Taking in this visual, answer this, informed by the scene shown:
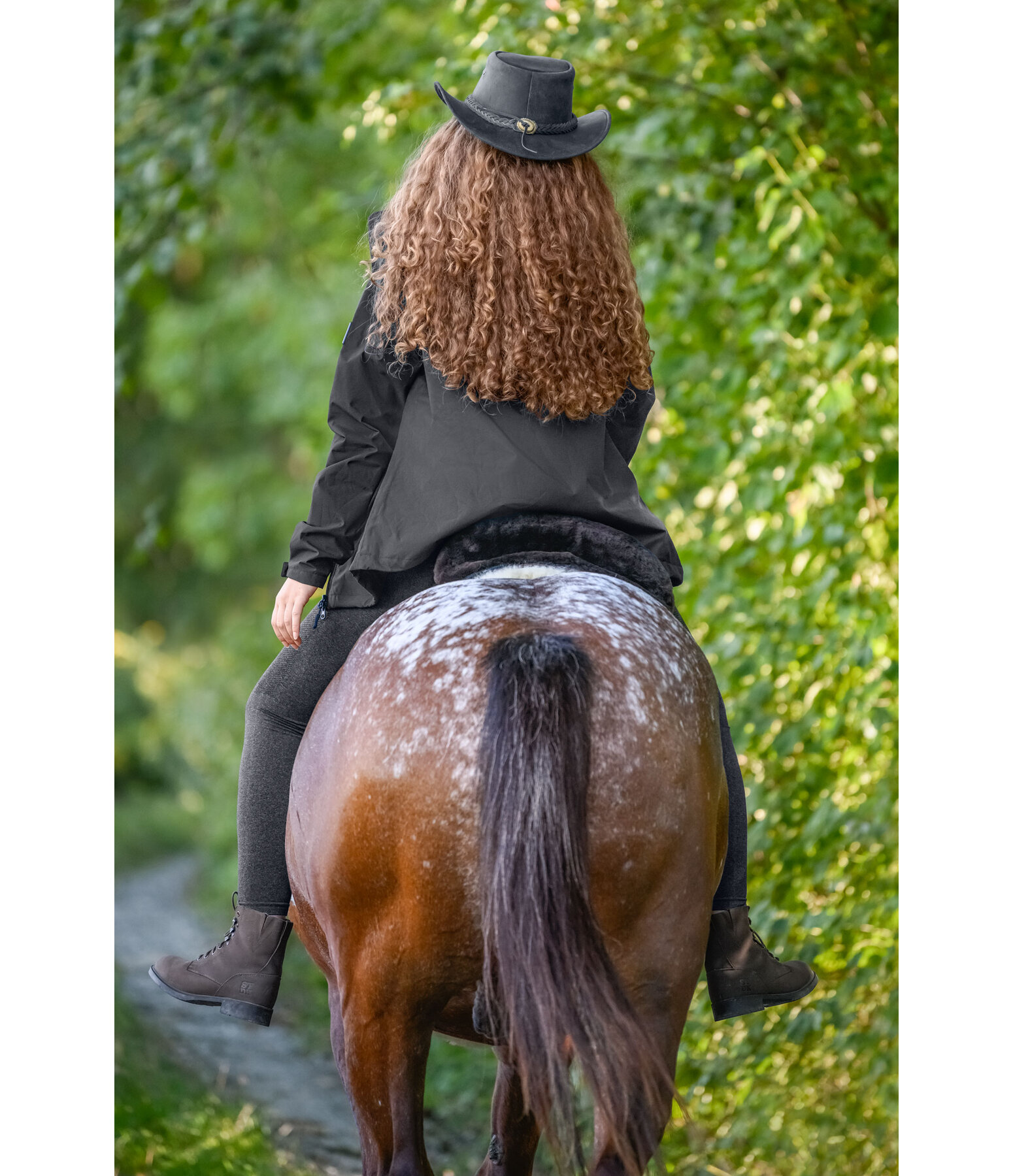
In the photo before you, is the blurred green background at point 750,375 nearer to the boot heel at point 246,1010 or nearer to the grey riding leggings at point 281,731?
the grey riding leggings at point 281,731

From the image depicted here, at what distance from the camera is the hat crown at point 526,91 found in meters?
1.80

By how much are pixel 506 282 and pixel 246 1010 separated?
1.27m

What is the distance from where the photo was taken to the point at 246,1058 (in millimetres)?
5539

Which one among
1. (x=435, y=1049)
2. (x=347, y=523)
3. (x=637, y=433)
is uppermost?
(x=637, y=433)

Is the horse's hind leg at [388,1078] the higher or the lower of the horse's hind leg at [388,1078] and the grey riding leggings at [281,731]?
the lower

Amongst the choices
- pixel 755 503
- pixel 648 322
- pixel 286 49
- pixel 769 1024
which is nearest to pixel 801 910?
pixel 769 1024

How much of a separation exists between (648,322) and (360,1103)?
309 centimetres

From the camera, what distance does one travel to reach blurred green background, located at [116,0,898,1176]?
3477 millimetres

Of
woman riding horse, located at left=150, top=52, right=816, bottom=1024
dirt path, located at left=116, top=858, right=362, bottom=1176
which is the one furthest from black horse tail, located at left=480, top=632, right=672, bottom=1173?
dirt path, located at left=116, top=858, right=362, bottom=1176

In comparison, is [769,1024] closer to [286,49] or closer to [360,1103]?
[360,1103]

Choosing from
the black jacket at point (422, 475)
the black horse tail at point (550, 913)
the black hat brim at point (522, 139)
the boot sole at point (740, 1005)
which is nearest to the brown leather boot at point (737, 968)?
the boot sole at point (740, 1005)

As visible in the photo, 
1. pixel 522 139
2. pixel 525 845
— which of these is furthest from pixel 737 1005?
pixel 522 139

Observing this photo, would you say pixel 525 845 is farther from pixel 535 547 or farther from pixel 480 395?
pixel 480 395
